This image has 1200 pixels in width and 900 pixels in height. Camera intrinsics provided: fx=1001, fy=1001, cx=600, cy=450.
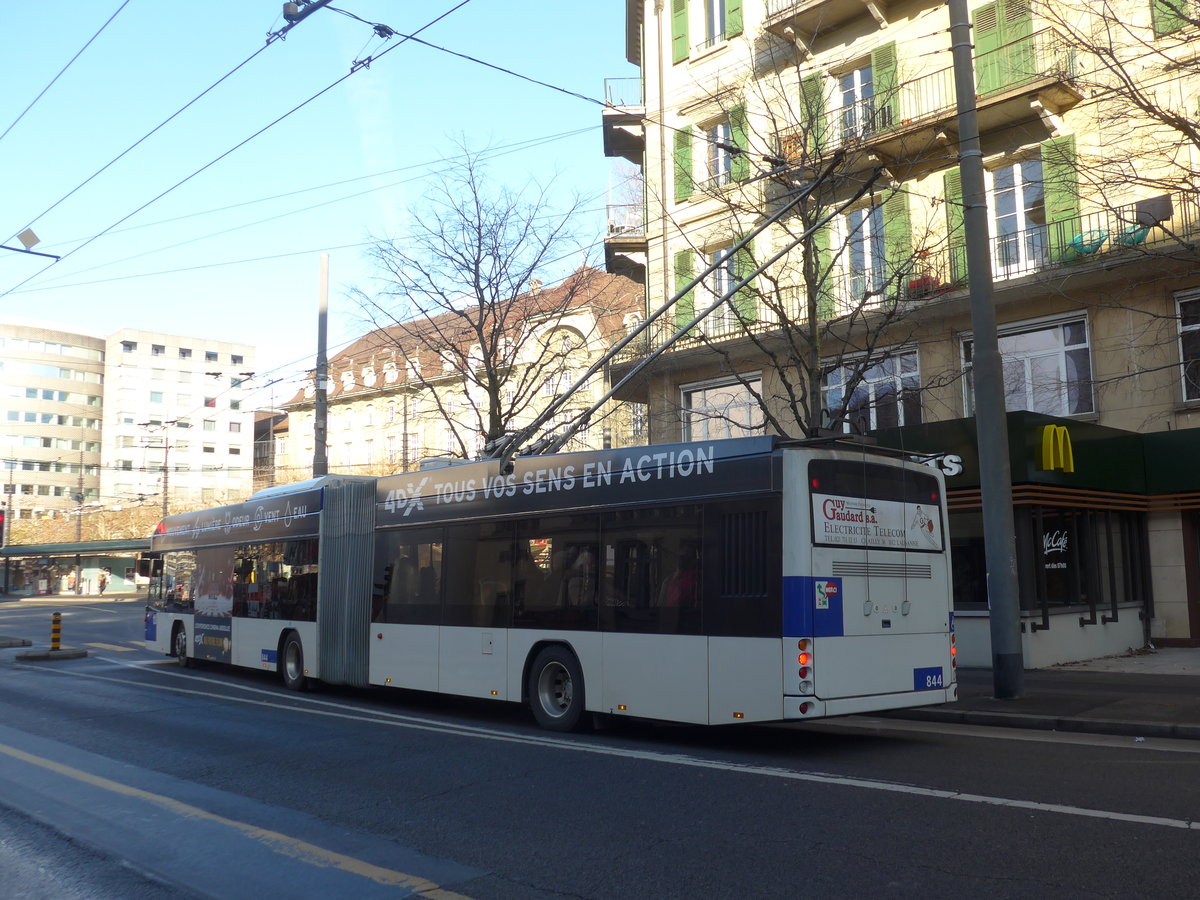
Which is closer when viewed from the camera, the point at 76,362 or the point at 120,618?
the point at 120,618

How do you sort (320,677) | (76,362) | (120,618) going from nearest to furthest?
(320,677) → (120,618) → (76,362)

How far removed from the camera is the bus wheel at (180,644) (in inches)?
787

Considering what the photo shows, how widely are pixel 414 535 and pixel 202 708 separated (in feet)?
12.0

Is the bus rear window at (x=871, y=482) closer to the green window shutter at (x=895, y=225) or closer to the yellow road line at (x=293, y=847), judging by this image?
the yellow road line at (x=293, y=847)

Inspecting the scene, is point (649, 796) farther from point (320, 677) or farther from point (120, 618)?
point (120, 618)

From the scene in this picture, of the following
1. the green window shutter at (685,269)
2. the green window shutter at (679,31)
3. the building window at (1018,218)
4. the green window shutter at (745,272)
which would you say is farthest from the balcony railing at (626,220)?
the building window at (1018,218)

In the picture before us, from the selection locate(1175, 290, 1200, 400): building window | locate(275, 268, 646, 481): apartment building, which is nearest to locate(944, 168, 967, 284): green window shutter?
locate(1175, 290, 1200, 400): building window

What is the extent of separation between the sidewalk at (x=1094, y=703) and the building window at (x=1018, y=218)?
8058 mm

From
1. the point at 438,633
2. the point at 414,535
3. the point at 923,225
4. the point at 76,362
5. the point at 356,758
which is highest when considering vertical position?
the point at 76,362

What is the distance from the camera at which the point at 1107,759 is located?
8797 mm

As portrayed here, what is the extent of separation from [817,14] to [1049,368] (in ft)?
31.4

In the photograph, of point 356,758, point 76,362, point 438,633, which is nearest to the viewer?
point 356,758

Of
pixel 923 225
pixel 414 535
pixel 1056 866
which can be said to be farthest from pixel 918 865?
pixel 923 225

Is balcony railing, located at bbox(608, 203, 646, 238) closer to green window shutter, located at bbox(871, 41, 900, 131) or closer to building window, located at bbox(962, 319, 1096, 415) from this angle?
green window shutter, located at bbox(871, 41, 900, 131)
